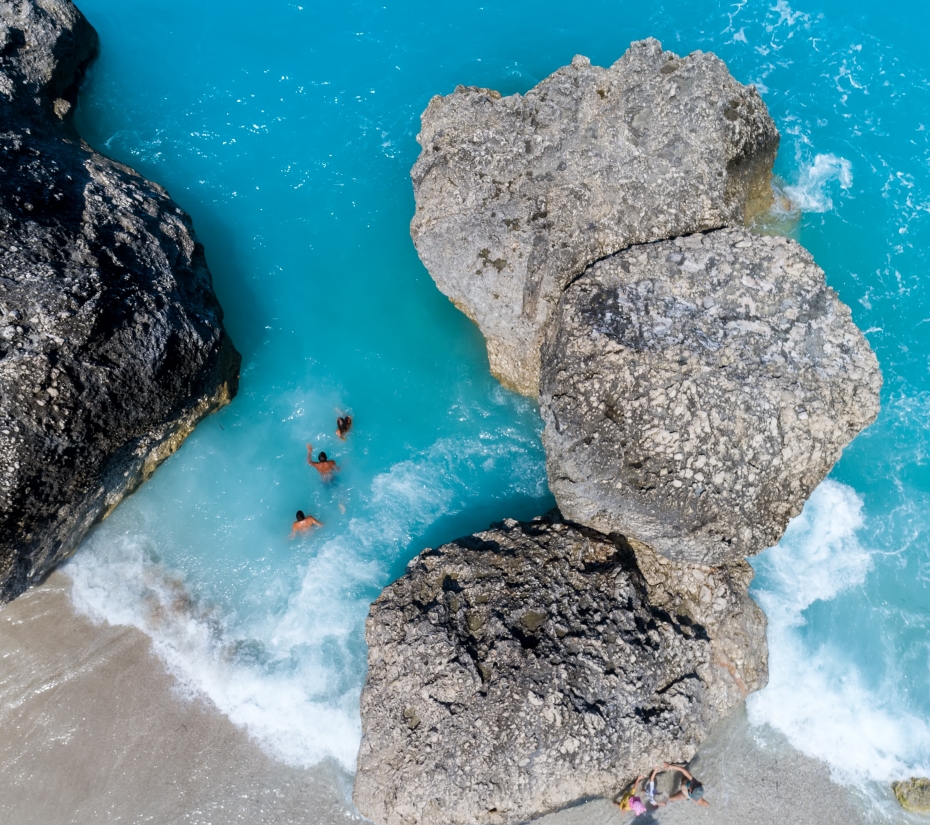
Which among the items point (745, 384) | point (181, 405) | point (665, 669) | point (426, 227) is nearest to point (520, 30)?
point (426, 227)

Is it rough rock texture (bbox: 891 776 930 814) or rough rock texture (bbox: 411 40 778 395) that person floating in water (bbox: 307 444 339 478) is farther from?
rough rock texture (bbox: 891 776 930 814)

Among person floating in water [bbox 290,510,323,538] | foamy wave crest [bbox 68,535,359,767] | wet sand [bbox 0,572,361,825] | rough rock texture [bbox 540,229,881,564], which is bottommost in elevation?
wet sand [bbox 0,572,361,825]

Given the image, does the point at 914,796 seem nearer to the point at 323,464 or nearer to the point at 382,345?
the point at 323,464

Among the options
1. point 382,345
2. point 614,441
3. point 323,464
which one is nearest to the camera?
point 614,441

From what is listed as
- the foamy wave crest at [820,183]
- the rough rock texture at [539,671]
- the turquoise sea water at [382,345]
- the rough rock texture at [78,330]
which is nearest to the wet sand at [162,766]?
the turquoise sea water at [382,345]

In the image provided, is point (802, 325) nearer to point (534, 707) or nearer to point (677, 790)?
point (534, 707)

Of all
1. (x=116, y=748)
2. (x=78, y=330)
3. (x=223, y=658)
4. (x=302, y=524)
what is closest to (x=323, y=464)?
(x=302, y=524)

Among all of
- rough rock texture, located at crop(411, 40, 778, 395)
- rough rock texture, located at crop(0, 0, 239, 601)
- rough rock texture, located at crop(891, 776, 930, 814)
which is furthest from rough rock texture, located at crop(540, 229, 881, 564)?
rough rock texture, located at crop(0, 0, 239, 601)

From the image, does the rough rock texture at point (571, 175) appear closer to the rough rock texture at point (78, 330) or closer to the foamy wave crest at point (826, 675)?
the rough rock texture at point (78, 330)
